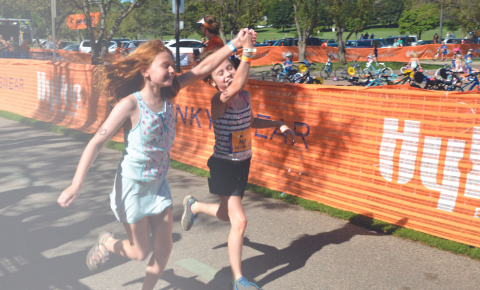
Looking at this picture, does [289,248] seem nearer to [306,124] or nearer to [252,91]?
[306,124]

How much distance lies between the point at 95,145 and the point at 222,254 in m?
2.02

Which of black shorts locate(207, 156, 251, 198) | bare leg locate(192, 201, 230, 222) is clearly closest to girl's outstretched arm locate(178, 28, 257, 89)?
black shorts locate(207, 156, 251, 198)

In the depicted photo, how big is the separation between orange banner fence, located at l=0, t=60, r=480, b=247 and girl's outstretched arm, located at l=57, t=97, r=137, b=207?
3249 mm

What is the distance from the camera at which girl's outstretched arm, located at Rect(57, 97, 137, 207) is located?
8.83ft

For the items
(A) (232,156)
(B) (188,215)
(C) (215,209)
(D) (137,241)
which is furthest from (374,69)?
(D) (137,241)

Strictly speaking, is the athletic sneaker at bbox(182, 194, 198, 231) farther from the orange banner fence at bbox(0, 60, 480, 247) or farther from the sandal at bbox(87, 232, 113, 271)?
the orange banner fence at bbox(0, 60, 480, 247)

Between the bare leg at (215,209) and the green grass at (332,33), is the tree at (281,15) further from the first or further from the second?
the bare leg at (215,209)

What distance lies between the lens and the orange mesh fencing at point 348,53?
34406 mm

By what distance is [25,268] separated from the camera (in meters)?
4.01

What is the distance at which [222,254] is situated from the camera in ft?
14.2

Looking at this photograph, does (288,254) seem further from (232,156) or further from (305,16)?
(305,16)

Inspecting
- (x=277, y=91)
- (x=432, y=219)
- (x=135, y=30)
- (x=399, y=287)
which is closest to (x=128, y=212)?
(x=399, y=287)

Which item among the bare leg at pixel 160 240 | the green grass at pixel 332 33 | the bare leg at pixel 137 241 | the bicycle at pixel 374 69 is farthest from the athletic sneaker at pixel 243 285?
the green grass at pixel 332 33

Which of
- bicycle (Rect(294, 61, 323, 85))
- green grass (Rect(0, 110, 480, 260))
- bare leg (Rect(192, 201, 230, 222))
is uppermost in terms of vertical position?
bicycle (Rect(294, 61, 323, 85))
